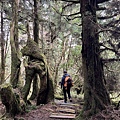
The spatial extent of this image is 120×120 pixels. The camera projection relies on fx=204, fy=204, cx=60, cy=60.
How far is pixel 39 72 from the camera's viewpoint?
33.6ft

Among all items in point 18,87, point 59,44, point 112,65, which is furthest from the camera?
point 59,44

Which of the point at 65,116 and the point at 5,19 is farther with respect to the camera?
the point at 5,19

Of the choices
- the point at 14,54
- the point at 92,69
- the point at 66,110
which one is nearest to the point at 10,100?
→ the point at 14,54

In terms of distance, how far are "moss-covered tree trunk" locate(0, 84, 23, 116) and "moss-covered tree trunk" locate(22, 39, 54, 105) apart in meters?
1.04

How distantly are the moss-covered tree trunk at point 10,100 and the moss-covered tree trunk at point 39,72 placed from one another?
3.43 ft

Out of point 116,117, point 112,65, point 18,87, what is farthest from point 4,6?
point 116,117

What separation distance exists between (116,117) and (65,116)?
7.05 ft

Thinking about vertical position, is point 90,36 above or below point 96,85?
above

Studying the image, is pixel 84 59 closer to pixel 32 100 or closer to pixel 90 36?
pixel 90 36

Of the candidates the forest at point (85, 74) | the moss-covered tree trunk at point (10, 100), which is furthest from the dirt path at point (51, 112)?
the moss-covered tree trunk at point (10, 100)

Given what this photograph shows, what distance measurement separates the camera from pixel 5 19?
15.7 m

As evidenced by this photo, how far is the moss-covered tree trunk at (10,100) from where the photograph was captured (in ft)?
27.4

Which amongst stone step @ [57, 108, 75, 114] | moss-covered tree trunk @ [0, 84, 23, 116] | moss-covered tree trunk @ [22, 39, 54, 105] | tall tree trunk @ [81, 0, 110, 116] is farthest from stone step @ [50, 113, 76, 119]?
moss-covered tree trunk @ [22, 39, 54, 105]

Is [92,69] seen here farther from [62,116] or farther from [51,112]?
[51,112]
